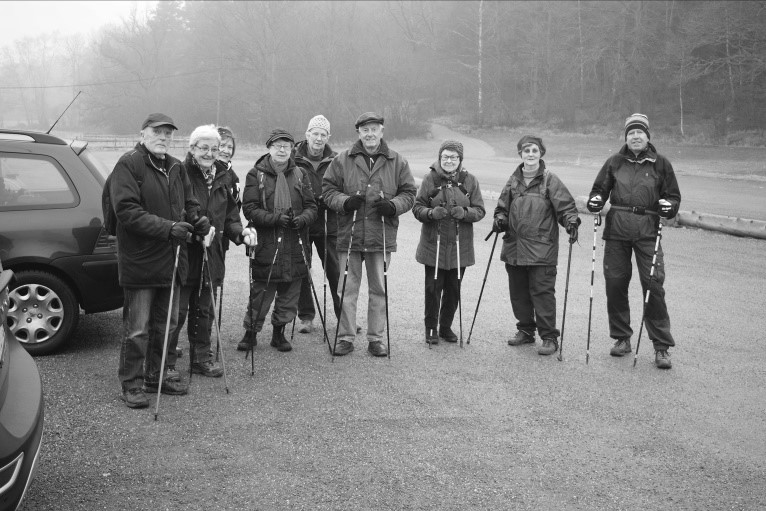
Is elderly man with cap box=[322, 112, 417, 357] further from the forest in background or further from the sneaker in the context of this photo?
the forest in background

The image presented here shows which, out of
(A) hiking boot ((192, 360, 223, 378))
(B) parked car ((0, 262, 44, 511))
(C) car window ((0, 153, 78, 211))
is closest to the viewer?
(B) parked car ((0, 262, 44, 511))

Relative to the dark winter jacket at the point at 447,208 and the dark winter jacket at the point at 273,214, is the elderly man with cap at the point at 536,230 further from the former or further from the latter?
the dark winter jacket at the point at 273,214

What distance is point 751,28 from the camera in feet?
134

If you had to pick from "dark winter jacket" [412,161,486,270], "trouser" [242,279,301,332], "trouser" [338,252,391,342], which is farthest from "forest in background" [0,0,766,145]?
"trouser" [242,279,301,332]

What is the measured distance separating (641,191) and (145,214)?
171 inches

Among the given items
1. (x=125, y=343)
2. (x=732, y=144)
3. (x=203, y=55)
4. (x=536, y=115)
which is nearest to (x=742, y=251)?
(x=125, y=343)

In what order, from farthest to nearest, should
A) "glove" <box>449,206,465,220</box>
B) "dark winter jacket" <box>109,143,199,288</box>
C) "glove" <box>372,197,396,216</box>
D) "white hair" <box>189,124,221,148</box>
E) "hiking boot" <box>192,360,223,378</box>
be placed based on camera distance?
"glove" <box>449,206,465,220</box>, "glove" <box>372,197,396,216</box>, "hiking boot" <box>192,360,223,378</box>, "white hair" <box>189,124,221,148</box>, "dark winter jacket" <box>109,143,199,288</box>

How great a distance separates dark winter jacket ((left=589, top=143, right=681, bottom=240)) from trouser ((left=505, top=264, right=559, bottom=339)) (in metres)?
0.74

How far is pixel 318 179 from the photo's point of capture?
7.66m

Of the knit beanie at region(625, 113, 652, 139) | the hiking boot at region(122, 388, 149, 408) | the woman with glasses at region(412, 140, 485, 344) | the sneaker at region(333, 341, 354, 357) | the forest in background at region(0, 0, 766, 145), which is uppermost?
the forest in background at region(0, 0, 766, 145)

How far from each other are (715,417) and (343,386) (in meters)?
2.76

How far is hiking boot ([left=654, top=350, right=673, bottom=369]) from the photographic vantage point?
661cm

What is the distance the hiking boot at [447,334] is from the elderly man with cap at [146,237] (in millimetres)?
2707

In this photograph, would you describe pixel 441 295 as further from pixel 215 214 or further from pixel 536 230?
pixel 215 214
